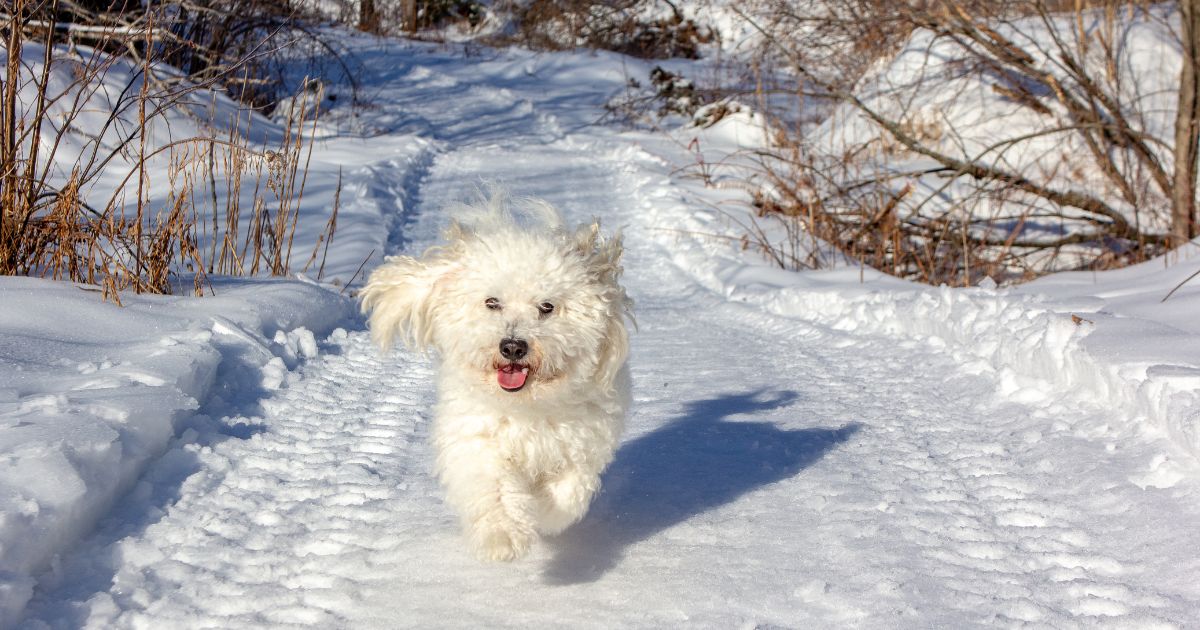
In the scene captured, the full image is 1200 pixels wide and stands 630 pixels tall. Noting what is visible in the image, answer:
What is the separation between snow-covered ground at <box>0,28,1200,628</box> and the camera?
3344 mm

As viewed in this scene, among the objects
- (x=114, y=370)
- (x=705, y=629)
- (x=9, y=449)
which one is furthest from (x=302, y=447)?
(x=705, y=629)

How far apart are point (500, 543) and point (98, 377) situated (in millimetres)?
2404

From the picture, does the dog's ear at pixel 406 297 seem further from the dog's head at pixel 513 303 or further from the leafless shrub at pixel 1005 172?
the leafless shrub at pixel 1005 172

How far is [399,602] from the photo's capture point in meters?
3.39

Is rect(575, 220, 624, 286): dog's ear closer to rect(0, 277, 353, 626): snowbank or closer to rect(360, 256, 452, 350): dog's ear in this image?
rect(360, 256, 452, 350): dog's ear

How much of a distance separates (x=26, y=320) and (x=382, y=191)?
25.1ft

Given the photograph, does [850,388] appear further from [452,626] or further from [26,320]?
[26,320]

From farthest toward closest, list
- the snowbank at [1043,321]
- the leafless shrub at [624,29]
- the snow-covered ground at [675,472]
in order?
the leafless shrub at [624,29] < the snowbank at [1043,321] < the snow-covered ground at [675,472]

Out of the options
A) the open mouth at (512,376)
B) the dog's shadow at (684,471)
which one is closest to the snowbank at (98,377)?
the open mouth at (512,376)

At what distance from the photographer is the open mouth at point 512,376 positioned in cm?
358

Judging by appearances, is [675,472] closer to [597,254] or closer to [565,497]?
[565,497]

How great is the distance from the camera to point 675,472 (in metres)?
4.89

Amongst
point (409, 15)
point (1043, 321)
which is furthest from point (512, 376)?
point (409, 15)

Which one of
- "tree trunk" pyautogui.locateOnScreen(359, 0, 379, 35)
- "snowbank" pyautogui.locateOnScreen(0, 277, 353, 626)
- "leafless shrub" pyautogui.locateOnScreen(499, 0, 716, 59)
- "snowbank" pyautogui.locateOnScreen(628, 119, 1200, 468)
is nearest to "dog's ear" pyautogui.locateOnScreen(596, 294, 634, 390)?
"snowbank" pyautogui.locateOnScreen(0, 277, 353, 626)
